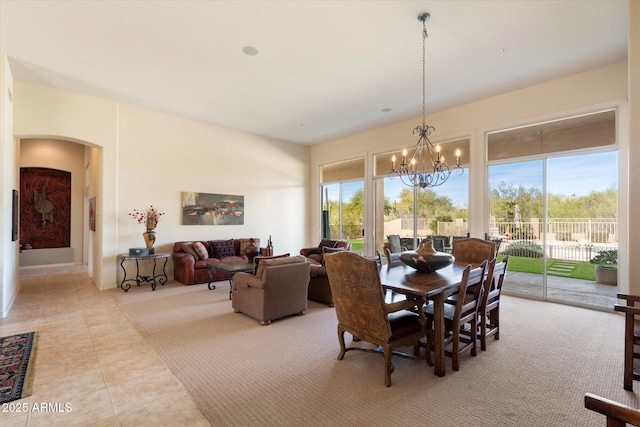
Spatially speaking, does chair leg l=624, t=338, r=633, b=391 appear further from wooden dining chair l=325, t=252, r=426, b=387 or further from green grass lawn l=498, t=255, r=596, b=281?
green grass lawn l=498, t=255, r=596, b=281

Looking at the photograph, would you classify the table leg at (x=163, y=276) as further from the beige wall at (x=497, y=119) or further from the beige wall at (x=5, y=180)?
the beige wall at (x=497, y=119)

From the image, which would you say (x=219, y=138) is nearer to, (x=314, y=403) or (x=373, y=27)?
(x=373, y=27)

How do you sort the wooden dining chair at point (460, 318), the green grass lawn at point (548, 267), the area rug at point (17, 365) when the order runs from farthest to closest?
the green grass lawn at point (548, 267) < the wooden dining chair at point (460, 318) < the area rug at point (17, 365)

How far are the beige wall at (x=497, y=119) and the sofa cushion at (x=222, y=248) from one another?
348 cm

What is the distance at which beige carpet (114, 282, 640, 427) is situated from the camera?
2.17 m

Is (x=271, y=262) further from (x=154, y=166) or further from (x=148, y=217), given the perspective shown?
(x=154, y=166)

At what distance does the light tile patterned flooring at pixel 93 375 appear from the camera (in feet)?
7.09

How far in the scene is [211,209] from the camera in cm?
736

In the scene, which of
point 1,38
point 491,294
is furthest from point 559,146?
point 1,38

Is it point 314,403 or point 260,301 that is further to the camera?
point 260,301

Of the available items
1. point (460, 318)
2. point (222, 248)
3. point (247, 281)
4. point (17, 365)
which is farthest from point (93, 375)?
point (222, 248)

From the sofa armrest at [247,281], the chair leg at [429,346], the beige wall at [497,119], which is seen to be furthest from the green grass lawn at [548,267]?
the sofa armrest at [247,281]

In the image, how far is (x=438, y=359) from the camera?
2.69 metres

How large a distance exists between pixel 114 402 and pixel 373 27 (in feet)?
14.6
